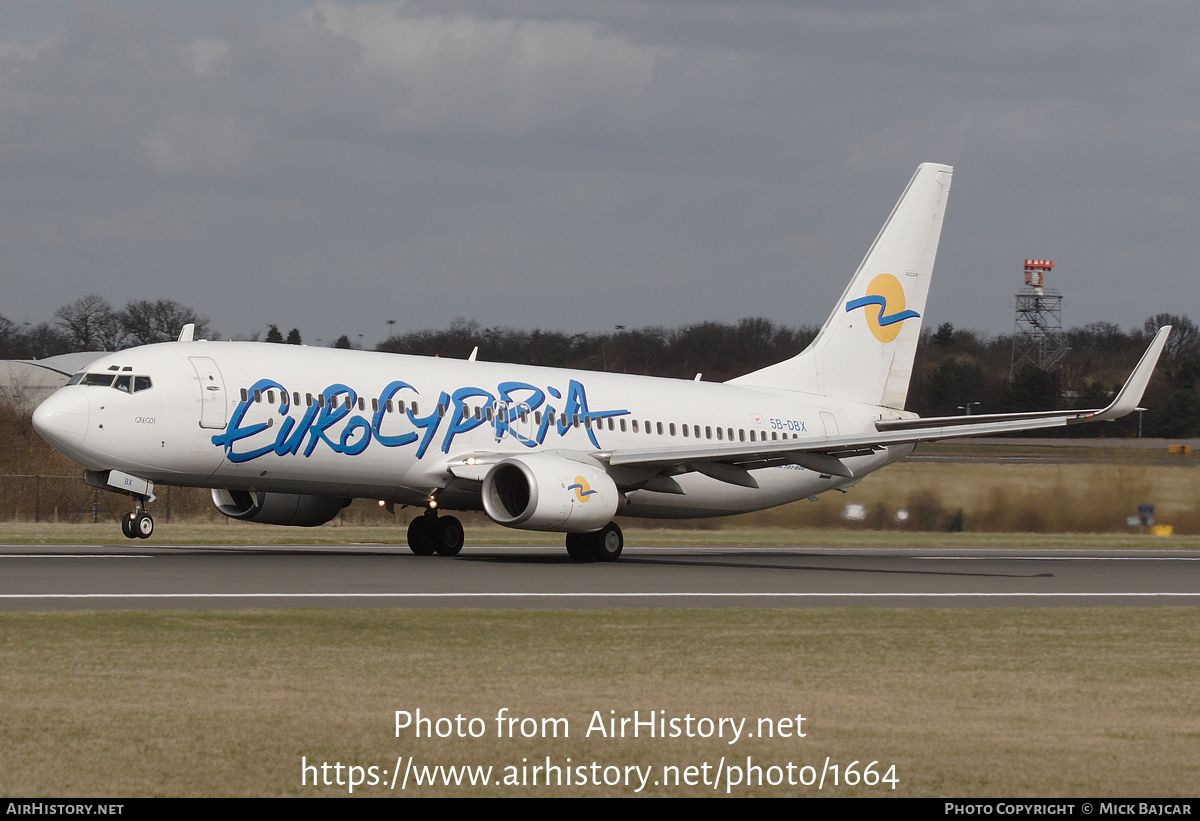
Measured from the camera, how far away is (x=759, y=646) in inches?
569

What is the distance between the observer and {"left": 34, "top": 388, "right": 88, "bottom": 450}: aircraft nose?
25.1 metres

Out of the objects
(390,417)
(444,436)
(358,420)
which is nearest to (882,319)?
(444,436)

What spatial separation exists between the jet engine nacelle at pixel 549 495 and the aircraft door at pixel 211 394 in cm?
501

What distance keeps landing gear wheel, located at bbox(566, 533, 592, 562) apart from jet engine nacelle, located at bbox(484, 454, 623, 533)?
3.75ft

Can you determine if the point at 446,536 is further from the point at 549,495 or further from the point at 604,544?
the point at 549,495

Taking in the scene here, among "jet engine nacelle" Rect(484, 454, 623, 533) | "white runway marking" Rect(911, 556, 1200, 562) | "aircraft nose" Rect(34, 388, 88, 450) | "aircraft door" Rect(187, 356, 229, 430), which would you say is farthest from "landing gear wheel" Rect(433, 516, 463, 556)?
"white runway marking" Rect(911, 556, 1200, 562)

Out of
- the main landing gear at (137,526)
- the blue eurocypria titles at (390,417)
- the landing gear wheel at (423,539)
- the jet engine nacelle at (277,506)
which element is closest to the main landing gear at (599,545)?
the blue eurocypria titles at (390,417)

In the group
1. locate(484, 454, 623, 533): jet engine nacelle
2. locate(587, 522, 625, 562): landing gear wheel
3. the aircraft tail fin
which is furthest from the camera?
the aircraft tail fin

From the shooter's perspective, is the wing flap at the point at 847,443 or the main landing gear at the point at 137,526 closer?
the main landing gear at the point at 137,526

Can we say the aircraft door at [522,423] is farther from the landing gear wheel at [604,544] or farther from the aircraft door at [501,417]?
the landing gear wheel at [604,544]

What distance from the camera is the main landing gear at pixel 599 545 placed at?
2962 centimetres

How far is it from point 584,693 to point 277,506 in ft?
67.1

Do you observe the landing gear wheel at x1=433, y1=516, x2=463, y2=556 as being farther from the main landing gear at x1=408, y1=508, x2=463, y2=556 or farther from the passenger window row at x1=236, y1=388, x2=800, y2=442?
the passenger window row at x1=236, y1=388, x2=800, y2=442

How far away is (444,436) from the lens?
1132 inches
